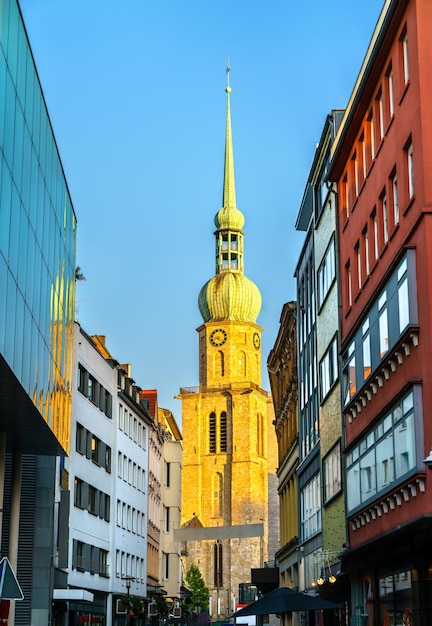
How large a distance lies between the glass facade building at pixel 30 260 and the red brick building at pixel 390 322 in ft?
25.3

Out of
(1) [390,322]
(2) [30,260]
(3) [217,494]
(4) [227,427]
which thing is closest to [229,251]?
(4) [227,427]

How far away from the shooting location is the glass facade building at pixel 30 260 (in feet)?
79.7

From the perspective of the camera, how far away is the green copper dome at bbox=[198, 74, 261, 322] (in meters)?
156

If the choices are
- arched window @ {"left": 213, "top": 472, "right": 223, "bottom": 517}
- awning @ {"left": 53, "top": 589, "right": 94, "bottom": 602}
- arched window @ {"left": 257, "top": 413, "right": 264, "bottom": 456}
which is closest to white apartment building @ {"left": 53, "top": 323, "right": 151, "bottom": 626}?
awning @ {"left": 53, "top": 589, "right": 94, "bottom": 602}

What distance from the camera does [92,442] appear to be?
5366cm

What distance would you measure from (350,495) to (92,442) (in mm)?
24756

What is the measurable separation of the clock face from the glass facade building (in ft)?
390

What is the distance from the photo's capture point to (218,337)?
519 ft

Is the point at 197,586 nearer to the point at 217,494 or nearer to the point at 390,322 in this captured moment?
→ the point at 217,494

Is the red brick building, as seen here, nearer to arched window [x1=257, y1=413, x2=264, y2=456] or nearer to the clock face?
arched window [x1=257, y1=413, x2=264, y2=456]

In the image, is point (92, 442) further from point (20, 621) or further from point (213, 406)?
point (213, 406)

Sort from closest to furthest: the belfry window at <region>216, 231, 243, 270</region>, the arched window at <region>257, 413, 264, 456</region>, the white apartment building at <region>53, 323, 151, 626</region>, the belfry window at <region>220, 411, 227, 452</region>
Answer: the white apartment building at <region>53, 323, 151, 626</region>, the belfry window at <region>220, 411, 227, 452</region>, the arched window at <region>257, 413, 264, 456</region>, the belfry window at <region>216, 231, 243, 270</region>

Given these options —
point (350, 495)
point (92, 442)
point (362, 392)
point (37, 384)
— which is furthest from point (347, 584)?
point (92, 442)

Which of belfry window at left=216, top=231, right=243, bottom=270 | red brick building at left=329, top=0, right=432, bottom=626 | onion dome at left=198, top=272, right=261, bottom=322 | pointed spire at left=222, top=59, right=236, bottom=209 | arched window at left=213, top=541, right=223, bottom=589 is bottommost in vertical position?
red brick building at left=329, top=0, right=432, bottom=626
